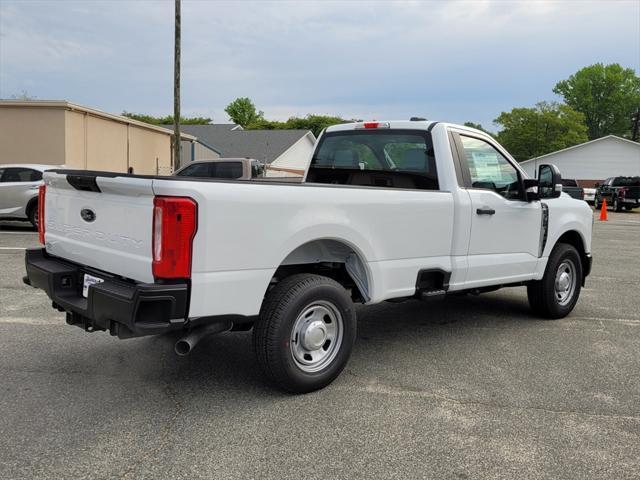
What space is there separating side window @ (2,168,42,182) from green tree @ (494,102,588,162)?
65146 mm

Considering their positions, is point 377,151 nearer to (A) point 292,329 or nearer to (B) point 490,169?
(B) point 490,169

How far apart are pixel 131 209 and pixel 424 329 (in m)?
3.40

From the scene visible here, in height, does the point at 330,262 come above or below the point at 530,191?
below

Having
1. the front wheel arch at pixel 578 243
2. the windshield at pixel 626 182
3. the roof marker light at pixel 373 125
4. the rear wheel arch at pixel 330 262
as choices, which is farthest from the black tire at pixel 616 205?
the rear wheel arch at pixel 330 262

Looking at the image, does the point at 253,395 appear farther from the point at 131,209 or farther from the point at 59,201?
the point at 59,201

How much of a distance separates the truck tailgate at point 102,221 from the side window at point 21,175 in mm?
10215

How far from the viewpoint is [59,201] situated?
4266 millimetres

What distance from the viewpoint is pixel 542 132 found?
236 feet

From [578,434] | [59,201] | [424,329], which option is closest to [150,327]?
[59,201]

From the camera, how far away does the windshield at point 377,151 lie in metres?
5.29

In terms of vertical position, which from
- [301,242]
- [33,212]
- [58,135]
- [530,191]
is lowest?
[33,212]

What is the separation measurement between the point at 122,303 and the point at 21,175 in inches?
467

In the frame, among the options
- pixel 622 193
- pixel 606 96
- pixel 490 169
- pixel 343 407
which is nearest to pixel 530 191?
pixel 490 169

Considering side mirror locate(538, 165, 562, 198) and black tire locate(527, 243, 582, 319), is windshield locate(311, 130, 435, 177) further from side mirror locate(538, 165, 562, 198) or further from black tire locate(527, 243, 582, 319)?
black tire locate(527, 243, 582, 319)
